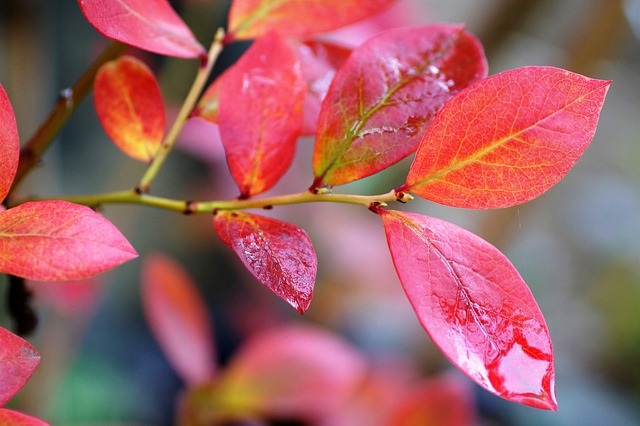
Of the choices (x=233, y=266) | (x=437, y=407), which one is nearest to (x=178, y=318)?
(x=437, y=407)

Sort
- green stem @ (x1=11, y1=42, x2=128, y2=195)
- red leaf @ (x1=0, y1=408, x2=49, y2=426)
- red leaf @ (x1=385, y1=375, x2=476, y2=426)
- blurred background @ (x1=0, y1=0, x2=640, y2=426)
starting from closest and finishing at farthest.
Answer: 1. red leaf @ (x1=0, y1=408, x2=49, y2=426)
2. green stem @ (x1=11, y1=42, x2=128, y2=195)
3. red leaf @ (x1=385, y1=375, x2=476, y2=426)
4. blurred background @ (x1=0, y1=0, x2=640, y2=426)

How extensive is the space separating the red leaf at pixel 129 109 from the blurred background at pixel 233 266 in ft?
0.78

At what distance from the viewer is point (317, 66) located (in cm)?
32

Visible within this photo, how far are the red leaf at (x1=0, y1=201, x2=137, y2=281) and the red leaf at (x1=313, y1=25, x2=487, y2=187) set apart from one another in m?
0.09

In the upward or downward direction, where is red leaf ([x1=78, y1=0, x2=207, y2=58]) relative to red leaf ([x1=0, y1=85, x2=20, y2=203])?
upward

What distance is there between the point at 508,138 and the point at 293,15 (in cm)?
14

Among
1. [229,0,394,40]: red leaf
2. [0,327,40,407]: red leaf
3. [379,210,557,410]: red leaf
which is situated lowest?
[0,327,40,407]: red leaf

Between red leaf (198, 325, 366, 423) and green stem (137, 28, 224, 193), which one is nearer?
green stem (137, 28, 224, 193)

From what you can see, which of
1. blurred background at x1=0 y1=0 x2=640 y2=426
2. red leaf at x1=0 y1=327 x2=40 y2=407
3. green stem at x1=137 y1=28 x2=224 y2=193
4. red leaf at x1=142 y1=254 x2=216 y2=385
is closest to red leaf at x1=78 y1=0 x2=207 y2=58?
green stem at x1=137 y1=28 x2=224 y2=193

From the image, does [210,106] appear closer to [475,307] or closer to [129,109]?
[129,109]

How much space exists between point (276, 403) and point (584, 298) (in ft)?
5.43

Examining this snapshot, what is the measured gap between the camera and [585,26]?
925 millimetres

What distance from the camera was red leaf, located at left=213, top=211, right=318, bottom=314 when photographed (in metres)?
0.21

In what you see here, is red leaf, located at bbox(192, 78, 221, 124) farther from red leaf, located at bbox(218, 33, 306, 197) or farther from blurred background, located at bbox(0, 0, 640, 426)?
blurred background, located at bbox(0, 0, 640, 426)
